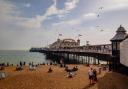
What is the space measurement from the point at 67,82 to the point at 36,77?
4358 mm

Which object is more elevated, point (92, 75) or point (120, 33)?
point (120, 33)

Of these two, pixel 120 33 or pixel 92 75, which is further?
pixel 120 33

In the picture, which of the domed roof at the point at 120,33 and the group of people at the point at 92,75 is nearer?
the group of people at the point at 92,75

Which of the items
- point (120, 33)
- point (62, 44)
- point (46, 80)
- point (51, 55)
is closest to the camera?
point (46, 80)

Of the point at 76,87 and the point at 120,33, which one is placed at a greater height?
the point at 120,33

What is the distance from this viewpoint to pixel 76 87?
22.0 metres

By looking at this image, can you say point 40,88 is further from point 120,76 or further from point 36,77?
point 120,76

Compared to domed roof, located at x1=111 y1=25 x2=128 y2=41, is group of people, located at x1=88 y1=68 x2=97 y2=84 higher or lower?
lower

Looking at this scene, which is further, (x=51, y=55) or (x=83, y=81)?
(x=51, y=55)

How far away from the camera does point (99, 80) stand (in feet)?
79.3

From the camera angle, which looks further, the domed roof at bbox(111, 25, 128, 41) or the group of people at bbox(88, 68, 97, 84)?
the domed roof at bbox(111, 25, 128, 41)

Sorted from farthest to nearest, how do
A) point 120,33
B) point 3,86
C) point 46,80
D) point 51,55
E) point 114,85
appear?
point 51,55, point 120,33, point 46,80, point 3,86, point 114,85

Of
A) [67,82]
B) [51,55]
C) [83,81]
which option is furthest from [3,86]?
[51,55]

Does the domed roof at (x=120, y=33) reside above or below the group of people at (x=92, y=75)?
above
